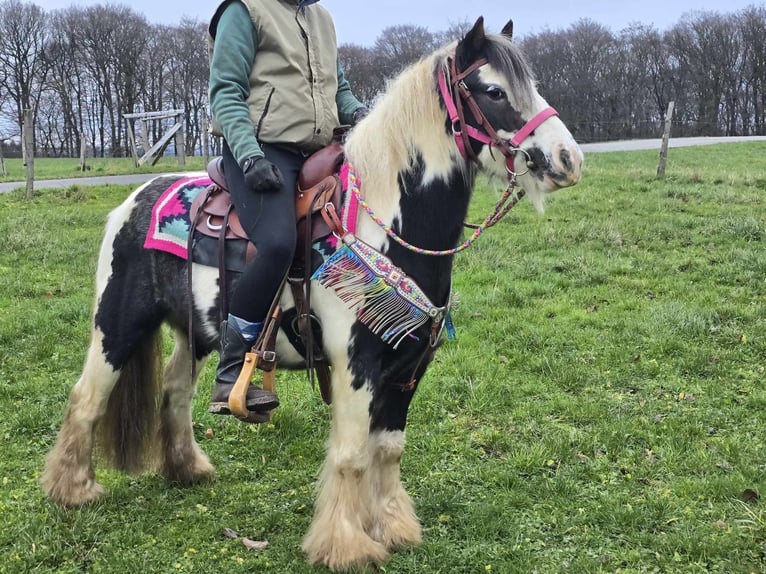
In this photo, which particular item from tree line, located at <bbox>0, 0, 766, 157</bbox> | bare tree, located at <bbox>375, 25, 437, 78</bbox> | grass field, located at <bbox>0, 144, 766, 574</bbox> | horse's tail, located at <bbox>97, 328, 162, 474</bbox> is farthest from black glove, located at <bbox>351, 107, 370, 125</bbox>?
bare tree, located at <bbox>375, 25, 437, 78</bbox>

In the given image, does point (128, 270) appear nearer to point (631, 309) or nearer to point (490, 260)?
point (631, 309)

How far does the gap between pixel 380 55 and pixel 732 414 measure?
160 feet

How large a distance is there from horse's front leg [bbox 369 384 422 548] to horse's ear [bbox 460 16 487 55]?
1.72m

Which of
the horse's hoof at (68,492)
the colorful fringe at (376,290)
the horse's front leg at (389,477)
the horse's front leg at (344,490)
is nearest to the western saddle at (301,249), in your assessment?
the colorful fringe at (376,290)

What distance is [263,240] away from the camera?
2.90 meters

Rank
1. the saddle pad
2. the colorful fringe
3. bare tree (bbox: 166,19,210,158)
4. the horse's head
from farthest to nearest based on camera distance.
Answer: bare tree (bbox: 166,19,210,158) < the saddle pad < the colorful fringe < the horse's head

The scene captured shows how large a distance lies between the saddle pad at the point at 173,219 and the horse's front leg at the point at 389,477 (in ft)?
4.54

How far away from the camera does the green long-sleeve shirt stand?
283 cm

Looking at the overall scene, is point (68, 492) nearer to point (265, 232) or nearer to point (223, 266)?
point (223, 266)

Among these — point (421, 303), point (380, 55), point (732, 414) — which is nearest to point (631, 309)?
point (732, 414)

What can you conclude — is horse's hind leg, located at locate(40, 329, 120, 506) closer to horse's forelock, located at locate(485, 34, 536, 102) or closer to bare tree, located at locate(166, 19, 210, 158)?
horse's forelock, located at locate(485, 34, 536, 102)

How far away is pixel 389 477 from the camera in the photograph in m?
3.45

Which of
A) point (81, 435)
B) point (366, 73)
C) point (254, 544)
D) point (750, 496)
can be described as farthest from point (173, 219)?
point (366, 73)

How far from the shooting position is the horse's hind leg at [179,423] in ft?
13.1
